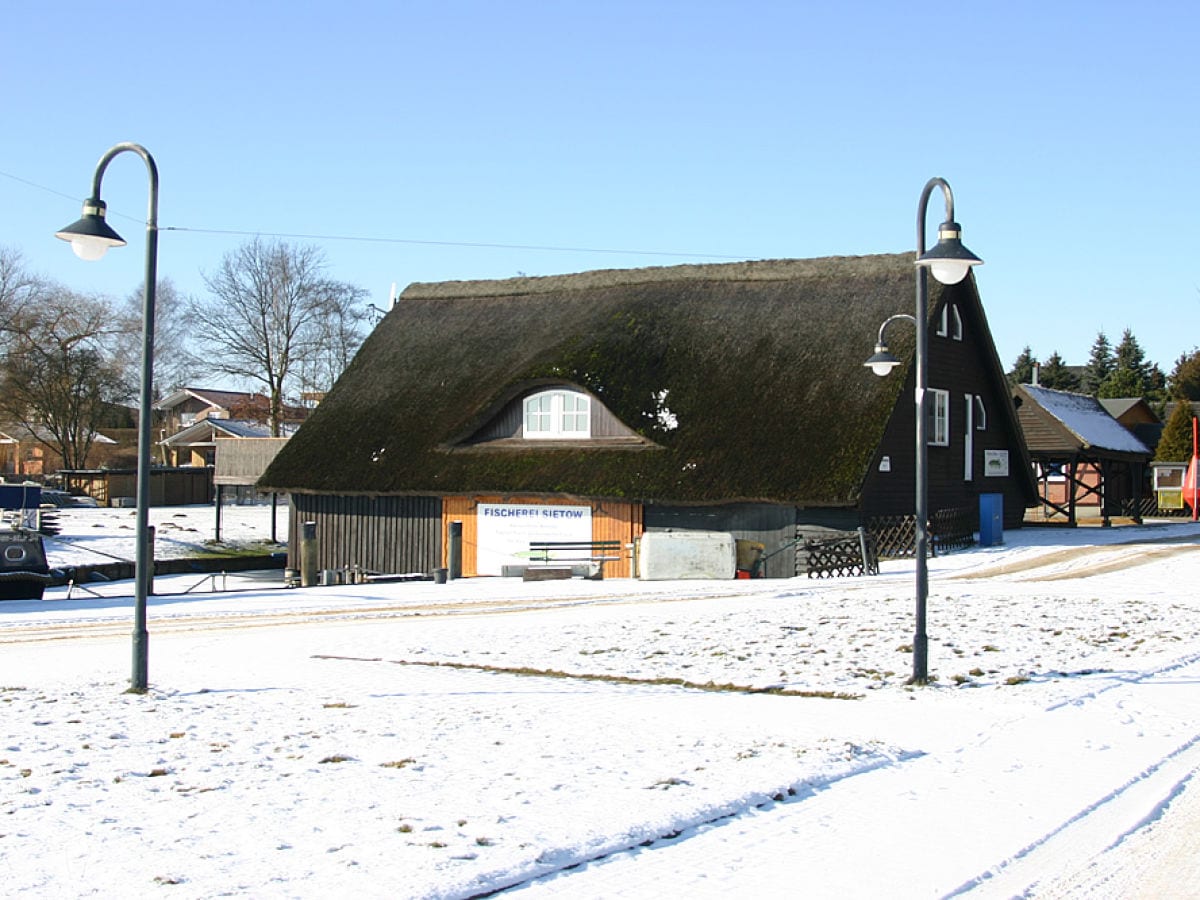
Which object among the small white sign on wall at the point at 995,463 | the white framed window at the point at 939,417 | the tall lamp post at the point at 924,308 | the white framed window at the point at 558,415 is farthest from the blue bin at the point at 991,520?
the tall lamp post at the point at 924,308

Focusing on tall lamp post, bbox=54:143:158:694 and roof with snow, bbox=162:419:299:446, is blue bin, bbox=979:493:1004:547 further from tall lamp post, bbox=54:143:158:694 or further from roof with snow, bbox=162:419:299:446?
roof with snow, bbox=162:419:299:446

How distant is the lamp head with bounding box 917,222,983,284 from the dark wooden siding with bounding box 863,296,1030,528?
17973mm

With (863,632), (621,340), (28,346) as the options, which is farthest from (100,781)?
(28,346)

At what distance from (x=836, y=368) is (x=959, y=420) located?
5.35m

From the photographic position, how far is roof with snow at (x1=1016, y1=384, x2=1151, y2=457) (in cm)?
4288

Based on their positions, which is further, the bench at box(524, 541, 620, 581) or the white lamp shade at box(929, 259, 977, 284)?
the bench at box(524, 541, 620, 581)

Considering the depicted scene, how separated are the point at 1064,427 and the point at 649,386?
17.8 m

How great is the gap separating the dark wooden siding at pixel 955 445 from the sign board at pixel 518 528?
8024 millimetres

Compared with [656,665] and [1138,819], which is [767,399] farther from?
[1138,819]

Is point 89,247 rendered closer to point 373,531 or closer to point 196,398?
point 373,531

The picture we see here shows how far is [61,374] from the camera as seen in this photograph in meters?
68.7

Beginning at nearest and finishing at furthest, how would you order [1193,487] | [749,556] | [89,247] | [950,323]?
[89,247], [749,556], [950,323], [1193,487]

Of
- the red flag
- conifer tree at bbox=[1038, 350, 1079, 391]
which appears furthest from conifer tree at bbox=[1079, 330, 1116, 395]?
the red flag

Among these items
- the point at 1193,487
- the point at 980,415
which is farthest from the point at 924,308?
the point at 1193,487
